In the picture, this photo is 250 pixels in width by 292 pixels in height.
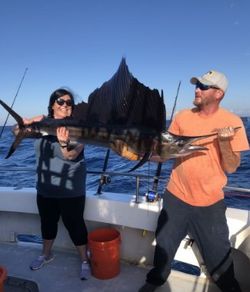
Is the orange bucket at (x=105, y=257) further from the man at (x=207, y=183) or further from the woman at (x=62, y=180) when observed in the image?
the man at (x=207, y=183)

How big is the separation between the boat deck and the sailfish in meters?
0.96

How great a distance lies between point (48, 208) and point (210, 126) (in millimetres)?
1315

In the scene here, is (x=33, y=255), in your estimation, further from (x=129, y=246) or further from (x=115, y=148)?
(x=115, y=148)

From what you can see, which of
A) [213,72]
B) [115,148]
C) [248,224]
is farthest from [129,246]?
[213,72]

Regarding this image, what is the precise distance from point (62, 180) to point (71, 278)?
0.73 m

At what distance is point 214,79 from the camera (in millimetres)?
1939

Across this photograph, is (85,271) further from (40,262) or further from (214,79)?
(214,79)

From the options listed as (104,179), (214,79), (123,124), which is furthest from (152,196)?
(214,79)

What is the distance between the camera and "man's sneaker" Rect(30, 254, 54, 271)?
2678 mm

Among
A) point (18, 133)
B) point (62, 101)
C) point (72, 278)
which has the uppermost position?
point (62, 101)

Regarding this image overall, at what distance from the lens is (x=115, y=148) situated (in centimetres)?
193

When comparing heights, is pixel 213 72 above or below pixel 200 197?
above

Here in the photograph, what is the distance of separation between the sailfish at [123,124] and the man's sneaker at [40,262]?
1051 millimetres

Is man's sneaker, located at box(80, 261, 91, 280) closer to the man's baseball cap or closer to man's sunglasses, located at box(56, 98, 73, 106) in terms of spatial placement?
man's sunglasses, located at box(56, 98, 73, 106)
